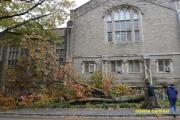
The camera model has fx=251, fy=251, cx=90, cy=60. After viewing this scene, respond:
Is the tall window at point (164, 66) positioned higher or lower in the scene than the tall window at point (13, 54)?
lower

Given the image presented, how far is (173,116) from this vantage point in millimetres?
12523

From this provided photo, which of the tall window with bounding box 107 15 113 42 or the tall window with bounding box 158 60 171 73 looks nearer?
the tall window with bounding box 158 60 171 73

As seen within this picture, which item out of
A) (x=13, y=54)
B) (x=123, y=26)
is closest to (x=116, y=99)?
(x=123, y=26)

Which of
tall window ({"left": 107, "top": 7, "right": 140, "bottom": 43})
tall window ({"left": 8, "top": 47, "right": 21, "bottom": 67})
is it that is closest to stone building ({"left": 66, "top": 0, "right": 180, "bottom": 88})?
tall window ({"left": 107, "top": 7, "right": 140, "bottom": 43})

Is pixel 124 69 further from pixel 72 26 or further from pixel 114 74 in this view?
pixel 72 26

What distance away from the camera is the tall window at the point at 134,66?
26422mm

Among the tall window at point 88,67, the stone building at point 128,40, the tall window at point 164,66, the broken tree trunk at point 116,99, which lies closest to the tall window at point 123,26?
the stone building at point 128,40

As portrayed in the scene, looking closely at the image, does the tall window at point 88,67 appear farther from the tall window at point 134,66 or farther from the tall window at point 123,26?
the tall window at point 134,66

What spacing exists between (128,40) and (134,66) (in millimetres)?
3010

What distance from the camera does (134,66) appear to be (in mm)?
26656

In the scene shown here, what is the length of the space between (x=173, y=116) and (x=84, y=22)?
1876cm

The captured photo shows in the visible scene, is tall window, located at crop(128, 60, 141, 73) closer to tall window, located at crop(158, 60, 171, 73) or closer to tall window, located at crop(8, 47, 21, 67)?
tall window, located at crop(158, 60, 171, 73)

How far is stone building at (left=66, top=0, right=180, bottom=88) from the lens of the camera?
85.2ft

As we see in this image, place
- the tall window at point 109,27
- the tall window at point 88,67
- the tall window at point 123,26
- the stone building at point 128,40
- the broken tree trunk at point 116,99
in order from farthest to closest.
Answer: the tall window at point 109,27, the tall window at point 123,26, the tall window at point 88,67, the stone building at point 128,40, the broken tree trunk at point 116,99
